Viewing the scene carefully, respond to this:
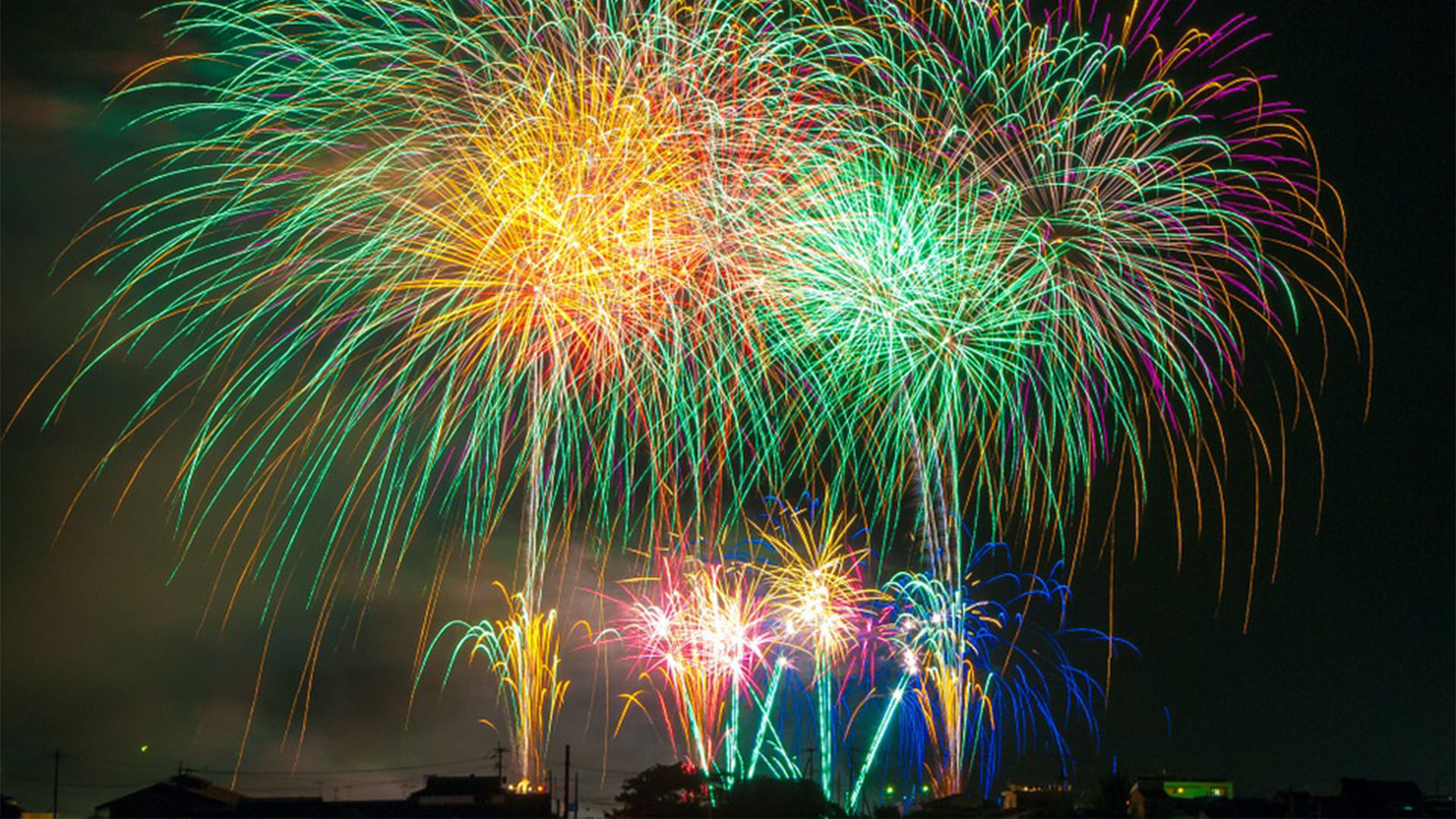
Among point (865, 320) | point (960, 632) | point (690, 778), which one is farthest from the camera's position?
point (690, 778)

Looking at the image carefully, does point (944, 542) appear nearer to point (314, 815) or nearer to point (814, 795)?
point (814, 795)

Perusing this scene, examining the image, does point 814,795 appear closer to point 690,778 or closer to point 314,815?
point 690,778

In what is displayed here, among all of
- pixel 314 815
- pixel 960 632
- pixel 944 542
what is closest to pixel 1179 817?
pixel 960 632

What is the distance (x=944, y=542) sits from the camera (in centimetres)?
3925

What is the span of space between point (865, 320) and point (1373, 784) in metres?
41.0

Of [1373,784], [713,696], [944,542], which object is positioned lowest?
[1373,784]

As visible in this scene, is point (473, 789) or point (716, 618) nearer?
point (716, 618)

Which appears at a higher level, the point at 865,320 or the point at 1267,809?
the point at 865,320

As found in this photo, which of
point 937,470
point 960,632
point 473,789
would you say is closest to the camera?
point 937,470

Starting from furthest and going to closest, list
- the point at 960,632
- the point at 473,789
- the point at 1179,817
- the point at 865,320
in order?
the point at 473,789 → the point at 1179,817 → the point at 960,632 → the point at 865,320

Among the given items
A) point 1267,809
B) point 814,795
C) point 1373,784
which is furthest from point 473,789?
point 1373,784

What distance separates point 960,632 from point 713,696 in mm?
7867

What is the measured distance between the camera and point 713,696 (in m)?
39.4

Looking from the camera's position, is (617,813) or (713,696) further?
(617,813)
